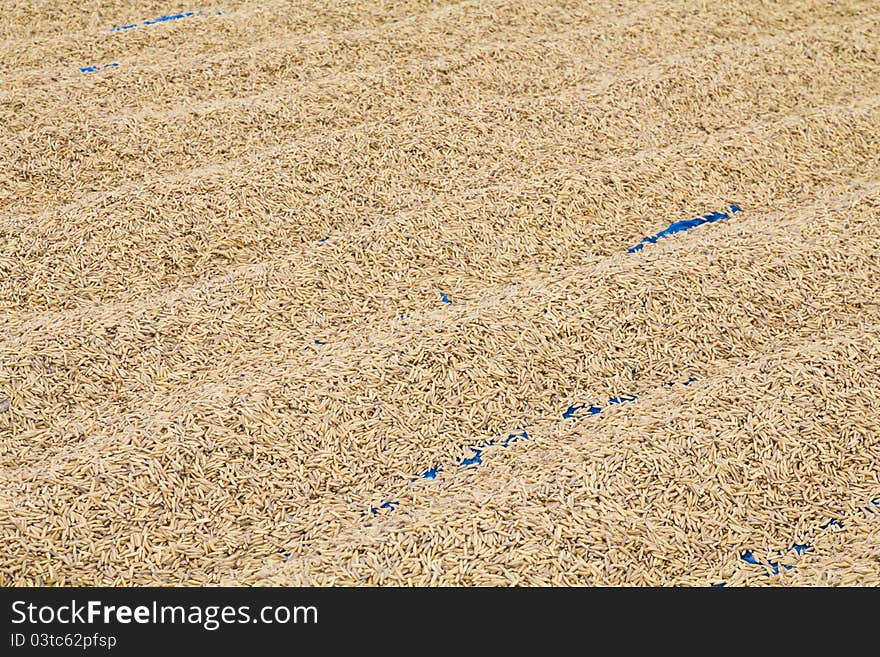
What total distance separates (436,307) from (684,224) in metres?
1.47

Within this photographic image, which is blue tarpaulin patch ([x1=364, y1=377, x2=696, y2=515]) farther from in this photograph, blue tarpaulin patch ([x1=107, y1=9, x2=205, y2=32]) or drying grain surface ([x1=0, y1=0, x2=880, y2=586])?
blue tarpaulin patch ([x1=107, y1=9, x2=205, y2=32])

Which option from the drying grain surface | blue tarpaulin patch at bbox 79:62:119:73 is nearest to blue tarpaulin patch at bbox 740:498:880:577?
the drying grain surface

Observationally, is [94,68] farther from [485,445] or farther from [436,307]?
[485,445]

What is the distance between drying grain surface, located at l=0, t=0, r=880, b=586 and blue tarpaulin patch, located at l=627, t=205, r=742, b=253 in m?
0.02

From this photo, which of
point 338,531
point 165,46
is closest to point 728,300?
point 338,531

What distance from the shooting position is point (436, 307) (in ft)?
12.2

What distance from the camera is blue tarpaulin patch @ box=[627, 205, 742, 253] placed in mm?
4125

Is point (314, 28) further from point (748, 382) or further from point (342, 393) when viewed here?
point (748, 382)

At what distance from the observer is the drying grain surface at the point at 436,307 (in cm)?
289

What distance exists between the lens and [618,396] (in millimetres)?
3381

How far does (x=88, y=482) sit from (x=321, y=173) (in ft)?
6.99

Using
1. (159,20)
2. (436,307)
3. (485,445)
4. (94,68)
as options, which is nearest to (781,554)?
(485,445)

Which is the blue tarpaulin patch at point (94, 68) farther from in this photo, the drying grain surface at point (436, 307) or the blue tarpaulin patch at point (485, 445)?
the blue tarpaulin patch at point (485, 445)

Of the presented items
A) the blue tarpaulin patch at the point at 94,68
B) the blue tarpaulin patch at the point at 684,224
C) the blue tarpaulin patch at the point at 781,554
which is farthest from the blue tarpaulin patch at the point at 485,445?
the blue tarpaulin patch at the point at 94,68
